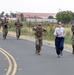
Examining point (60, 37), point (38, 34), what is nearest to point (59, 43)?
point (60, 37)

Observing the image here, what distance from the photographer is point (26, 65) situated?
1552 centimetres

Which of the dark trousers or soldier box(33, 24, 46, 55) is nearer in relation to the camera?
the dark trousers

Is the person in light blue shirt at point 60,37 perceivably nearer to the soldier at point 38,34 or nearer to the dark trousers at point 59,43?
the dark trousers at point 59,43

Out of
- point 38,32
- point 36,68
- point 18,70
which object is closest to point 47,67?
point 36,68

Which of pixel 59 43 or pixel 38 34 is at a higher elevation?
pixel 38 34

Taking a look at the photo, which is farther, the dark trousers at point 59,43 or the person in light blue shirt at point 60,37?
the dark trousers at point 59,43

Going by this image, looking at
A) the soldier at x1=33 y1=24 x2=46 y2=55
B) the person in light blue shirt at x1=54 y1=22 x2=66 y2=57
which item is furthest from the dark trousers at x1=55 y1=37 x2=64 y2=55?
the soldier at x1=33 y1=24 x2=46 y2=55

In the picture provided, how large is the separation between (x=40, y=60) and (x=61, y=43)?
1993mm

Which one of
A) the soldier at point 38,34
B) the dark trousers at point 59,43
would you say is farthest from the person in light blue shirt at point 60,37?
the soldier at point 38,34

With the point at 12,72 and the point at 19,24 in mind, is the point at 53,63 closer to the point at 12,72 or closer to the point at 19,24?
the point at 12,72

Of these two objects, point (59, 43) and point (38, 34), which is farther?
point (38, 34)

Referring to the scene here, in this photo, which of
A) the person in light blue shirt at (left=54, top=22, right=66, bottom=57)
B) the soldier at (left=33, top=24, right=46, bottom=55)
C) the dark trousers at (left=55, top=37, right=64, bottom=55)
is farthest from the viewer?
the soldier at (left=33, top=24, right=46, bottom=55)

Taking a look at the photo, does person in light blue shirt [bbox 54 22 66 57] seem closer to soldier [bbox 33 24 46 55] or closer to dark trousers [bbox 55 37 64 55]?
dark trousers [bbox 55 37 64 55]

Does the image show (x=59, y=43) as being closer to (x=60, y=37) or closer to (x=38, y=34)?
(x=60, y=37)
